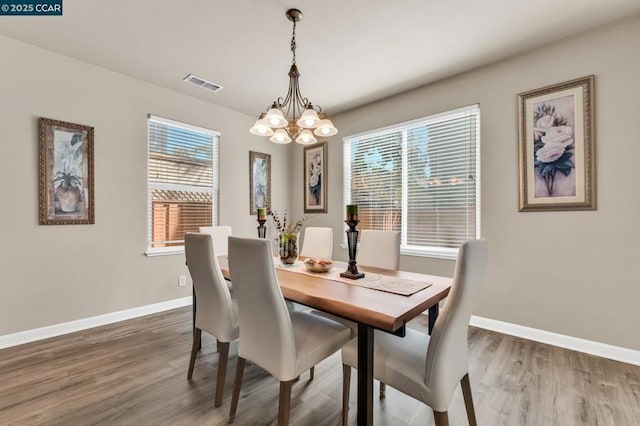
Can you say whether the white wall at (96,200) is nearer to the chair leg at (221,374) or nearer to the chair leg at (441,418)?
the chair leg at (221,374)

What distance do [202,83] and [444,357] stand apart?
3.55 m

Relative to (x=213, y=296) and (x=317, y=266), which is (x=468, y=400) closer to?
(x=317, y=266)

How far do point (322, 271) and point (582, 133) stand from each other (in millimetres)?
2480

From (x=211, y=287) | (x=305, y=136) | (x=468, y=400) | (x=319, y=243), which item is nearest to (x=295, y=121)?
(x=305, y=136)

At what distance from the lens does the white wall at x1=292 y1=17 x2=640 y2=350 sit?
2248 millimetres

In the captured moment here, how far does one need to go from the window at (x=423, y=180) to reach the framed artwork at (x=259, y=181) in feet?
4.52

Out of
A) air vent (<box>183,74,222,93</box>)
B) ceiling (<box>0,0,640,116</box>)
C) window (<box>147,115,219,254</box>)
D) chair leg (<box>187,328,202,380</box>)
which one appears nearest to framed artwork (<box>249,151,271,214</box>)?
window (<box>147,115,219,254</box>)

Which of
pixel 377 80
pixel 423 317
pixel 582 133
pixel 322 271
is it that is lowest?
pixel 423 317

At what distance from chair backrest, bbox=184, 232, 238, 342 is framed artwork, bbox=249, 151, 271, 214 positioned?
8.27ft

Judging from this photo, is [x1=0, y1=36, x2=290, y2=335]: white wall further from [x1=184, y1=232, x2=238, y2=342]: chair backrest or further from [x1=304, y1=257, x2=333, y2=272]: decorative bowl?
[x1=304, y1=257, x2=333, y2=272]: decorative bowl

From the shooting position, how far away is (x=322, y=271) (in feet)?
6.75

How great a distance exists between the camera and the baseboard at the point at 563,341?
7.35 feet

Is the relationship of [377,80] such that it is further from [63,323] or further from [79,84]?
[63,323]

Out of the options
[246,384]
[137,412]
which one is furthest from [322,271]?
[137,412]
